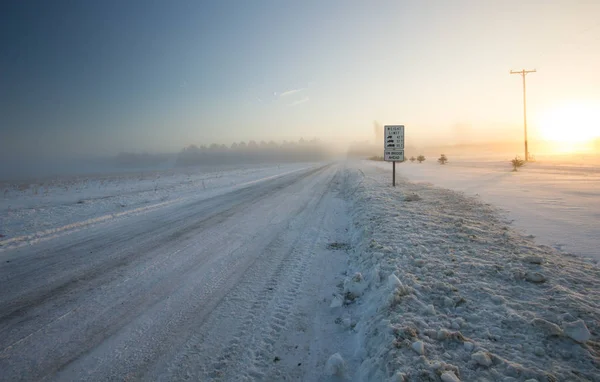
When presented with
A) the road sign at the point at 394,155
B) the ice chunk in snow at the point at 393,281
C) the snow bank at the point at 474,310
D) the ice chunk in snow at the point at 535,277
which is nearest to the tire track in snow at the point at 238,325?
the snow bank at the point at 474,310

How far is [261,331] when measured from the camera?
3.13 meters

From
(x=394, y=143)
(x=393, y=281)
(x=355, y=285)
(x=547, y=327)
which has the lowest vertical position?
(x=355, y=285)

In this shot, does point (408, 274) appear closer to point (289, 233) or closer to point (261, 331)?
point (261, 331)

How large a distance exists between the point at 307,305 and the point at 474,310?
6.69ft

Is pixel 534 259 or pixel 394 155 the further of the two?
pixel 394 155

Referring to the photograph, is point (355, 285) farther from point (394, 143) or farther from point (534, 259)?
point (394, 143)

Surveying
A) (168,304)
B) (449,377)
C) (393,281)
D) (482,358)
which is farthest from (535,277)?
(168,304)

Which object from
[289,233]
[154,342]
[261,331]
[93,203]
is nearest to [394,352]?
[261,331]

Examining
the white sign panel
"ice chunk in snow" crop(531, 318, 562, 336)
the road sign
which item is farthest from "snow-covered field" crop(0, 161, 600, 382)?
the white sign panel

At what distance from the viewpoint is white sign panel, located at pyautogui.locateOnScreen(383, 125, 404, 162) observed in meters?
14.4

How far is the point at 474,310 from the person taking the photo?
304cm

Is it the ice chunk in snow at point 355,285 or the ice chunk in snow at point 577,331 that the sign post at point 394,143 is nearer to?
the ice chunk in snow at point 355,285

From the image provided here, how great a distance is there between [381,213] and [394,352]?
5.69 meters

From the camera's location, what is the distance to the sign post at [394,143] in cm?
1441
